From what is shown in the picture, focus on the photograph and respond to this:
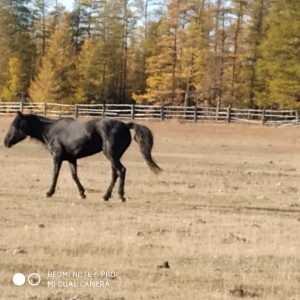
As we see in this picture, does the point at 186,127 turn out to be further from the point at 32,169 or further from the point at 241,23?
the point at 32,169

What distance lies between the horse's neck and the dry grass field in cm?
106

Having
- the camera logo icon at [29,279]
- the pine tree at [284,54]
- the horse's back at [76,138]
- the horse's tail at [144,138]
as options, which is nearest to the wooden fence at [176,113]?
the pine tree at [284,54]

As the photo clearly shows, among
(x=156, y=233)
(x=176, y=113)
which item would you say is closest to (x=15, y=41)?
(x=176, y=113)

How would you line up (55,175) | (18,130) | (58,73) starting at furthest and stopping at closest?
(58,73) → (18,130) → (55,175)

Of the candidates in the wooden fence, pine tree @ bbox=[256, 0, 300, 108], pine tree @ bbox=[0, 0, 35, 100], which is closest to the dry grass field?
the wooden fence

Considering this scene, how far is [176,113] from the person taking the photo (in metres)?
55.8

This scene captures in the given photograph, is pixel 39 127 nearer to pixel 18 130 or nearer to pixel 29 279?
pixel 18 130

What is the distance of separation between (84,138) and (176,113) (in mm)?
40533

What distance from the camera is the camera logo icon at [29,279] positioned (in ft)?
26.1

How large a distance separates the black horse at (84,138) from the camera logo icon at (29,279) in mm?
6562

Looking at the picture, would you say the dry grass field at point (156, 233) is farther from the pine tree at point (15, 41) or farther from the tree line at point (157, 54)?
the pine tree at point (15, 41)

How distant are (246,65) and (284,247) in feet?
176

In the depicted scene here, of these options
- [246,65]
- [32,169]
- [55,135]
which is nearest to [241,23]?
[246,65]

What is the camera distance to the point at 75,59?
68938 millimetres
